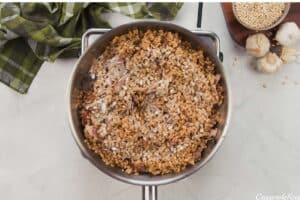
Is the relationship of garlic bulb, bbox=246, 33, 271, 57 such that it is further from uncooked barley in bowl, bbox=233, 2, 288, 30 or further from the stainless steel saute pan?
the stainless steel saute pan

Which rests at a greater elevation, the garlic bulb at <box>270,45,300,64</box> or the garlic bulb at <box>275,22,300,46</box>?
the garlic bulb at <box>275,22,300,46</box>

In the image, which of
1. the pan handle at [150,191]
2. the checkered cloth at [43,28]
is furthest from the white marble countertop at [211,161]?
the pan handle at [150,191]

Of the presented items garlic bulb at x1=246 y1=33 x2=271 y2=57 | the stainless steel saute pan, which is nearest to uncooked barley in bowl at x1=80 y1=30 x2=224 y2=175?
the stainless steel saute pan

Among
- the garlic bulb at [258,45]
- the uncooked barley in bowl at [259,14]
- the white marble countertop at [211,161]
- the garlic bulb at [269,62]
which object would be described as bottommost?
the white marble countertop at [211,161]

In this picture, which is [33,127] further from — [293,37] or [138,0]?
[293,37]

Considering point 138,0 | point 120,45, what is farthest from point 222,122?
point 138,0

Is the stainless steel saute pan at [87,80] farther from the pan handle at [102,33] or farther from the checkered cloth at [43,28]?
the checkered cloth at [43,28]
